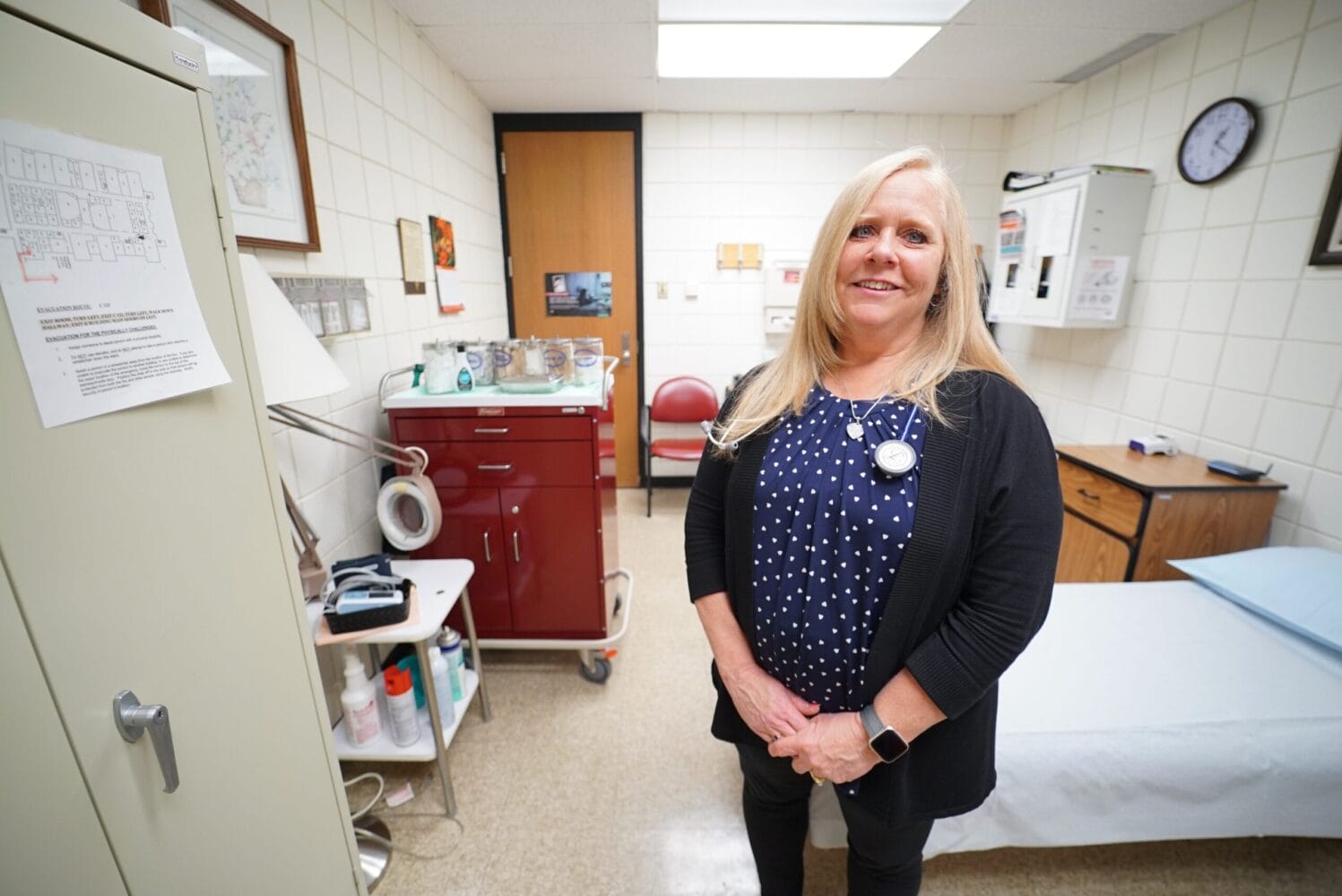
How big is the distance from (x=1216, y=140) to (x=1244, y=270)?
20.4 inches

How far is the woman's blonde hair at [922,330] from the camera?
0.86m

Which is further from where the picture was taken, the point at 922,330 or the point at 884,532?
the point at 922,330

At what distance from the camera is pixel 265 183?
1.34 meters

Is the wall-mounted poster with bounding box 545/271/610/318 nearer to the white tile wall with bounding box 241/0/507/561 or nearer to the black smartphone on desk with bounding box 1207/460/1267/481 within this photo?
the white tile wall with bounding box 241/0/507/561

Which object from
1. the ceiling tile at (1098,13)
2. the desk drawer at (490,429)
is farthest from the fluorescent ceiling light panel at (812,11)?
the desk drawer at (490,429)

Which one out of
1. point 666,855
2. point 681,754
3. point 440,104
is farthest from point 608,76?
point 666,855

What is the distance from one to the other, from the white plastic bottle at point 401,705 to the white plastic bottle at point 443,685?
0.08 m

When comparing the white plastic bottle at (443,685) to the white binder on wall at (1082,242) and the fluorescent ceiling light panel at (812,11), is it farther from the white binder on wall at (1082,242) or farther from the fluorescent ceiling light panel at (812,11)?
the white binder on wall at (1082,242)

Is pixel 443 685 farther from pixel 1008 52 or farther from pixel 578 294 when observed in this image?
pixel 1008 52

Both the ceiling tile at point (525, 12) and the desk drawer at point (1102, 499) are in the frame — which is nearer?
the desk drawer at point (1102, 499)

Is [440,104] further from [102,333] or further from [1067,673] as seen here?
[1067,673]

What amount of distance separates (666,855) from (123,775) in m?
1.19

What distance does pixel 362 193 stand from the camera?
1780mm

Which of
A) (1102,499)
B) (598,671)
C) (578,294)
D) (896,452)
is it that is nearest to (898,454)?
(896,452)
